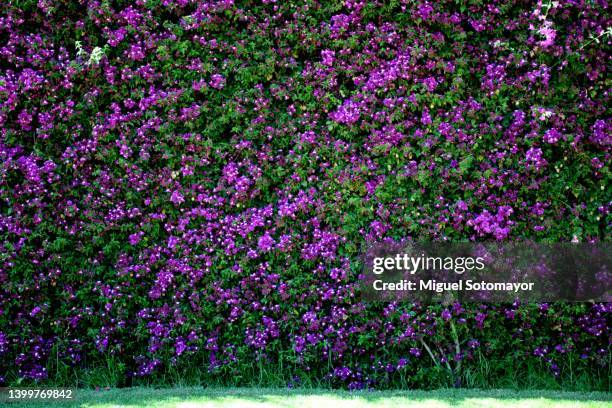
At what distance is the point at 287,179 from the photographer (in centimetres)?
444

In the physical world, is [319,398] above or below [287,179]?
below

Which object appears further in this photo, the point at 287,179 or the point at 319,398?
the point at 287,179

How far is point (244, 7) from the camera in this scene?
15.0 feet

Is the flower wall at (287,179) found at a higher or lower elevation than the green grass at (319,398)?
higher

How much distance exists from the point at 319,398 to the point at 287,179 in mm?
1518

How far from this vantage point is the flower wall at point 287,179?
14.2ft

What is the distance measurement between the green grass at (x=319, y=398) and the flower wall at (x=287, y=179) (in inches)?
9.5

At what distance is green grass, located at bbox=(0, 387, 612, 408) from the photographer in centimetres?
379

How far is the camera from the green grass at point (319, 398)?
3789 mm

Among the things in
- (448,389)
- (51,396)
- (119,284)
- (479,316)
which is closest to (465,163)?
(479,316)

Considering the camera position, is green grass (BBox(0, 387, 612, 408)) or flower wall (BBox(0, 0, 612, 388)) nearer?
green grass (BBox(0, 387, 612, 408))

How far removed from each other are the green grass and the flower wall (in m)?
0.24

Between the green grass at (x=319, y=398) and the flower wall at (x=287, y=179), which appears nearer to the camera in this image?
the green grass at (x=319, y=398)

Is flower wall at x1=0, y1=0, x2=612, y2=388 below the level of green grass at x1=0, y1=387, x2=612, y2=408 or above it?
above
